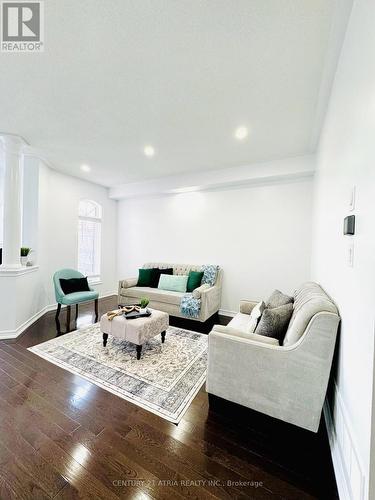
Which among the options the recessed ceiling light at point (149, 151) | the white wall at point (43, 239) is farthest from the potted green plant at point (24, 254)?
the recessed ceiling light at point (149, 151)

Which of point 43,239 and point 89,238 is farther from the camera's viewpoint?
point 89,238

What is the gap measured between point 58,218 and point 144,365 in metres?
3.49

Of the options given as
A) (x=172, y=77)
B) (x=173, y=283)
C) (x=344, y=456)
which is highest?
(x=172, y=77)

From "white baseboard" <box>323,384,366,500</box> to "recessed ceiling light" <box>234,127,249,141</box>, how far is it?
9.21 ft

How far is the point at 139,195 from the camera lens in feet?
16.9

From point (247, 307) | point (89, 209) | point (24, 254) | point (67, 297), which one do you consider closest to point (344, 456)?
point (247, 307)

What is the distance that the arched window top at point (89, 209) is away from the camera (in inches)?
196

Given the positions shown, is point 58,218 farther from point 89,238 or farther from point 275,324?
point 275,324

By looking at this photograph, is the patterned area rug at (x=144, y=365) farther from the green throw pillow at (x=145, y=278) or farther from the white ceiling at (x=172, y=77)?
the white ceiling at (x=172, y=77)

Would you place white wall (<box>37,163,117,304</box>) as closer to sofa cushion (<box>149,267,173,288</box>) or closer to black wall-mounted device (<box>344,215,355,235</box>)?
sofa cushion (<box>149,267,173,288</box>)

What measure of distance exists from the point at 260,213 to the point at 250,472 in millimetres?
3508

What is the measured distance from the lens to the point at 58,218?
4.30 m

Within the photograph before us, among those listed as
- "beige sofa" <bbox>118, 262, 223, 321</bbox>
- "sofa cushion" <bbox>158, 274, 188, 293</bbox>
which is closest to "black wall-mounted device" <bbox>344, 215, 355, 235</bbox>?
"beige sofa" <bbox>118, 262, 223, 321</bbox>

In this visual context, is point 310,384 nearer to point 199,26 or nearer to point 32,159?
point 199,26
